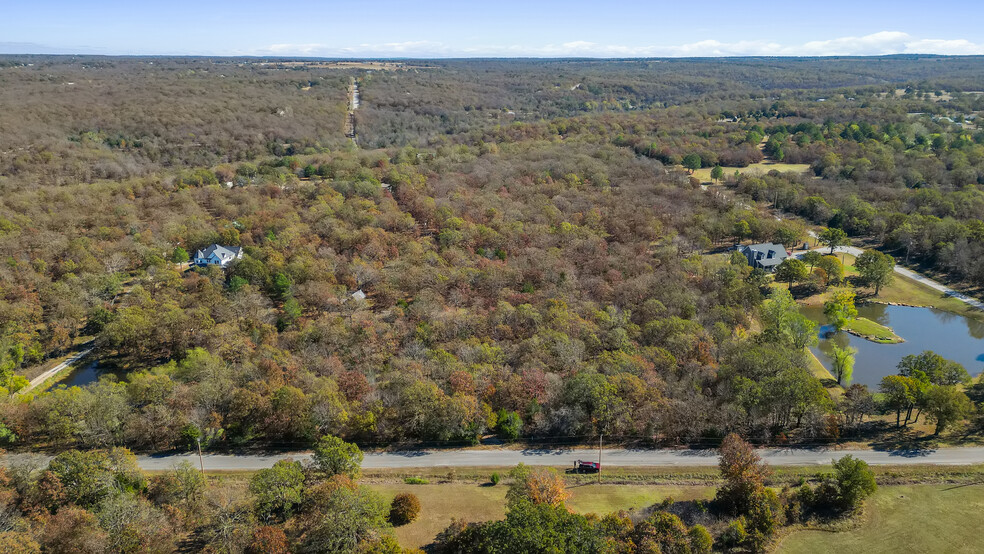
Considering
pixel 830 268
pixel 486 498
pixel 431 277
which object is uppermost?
pixel 431 277

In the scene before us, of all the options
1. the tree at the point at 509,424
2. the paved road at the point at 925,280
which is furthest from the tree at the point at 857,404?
the paved road at the point at 925,280

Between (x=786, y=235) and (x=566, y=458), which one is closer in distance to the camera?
(x=566, y=458)

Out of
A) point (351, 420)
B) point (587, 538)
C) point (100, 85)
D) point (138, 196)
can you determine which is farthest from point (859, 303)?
point (100, 85)

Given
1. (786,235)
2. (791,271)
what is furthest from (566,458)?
(786,235)

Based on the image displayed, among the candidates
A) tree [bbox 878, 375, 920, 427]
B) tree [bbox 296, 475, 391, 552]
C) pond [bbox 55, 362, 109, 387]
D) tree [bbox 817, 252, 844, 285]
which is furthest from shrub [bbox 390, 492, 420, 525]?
tree [bbox 817, 252, 844, 285]

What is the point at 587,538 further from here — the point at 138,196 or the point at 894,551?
the point at 138,196

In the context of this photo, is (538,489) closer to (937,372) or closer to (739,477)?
(739,477)

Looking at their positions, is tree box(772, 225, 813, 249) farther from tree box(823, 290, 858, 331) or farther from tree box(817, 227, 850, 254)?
tree box(823, 290, 858, 331)
